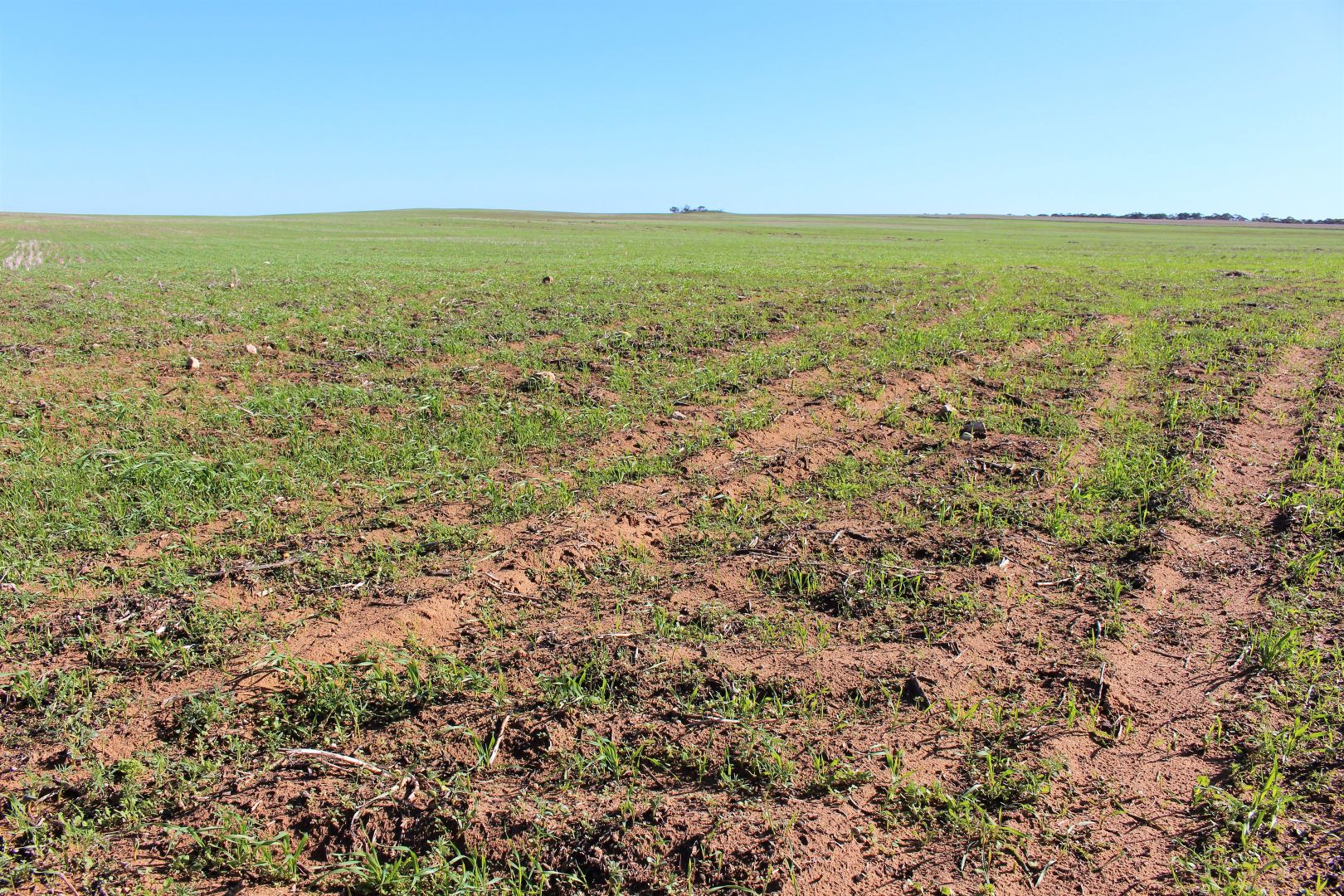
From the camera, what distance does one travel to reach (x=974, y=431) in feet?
23.7

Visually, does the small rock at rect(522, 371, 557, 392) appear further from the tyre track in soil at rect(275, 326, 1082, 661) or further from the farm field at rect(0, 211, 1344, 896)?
the tyre track in soil at rect(275, 326, 1082, 661)

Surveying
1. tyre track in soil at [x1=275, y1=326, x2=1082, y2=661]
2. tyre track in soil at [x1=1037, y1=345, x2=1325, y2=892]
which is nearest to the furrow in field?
tyre track in soil at [x1=1037, y1=345, x2=1325, y2=892]

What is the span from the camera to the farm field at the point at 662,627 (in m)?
2.73

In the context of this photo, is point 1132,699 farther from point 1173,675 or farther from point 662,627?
A: point 662,627

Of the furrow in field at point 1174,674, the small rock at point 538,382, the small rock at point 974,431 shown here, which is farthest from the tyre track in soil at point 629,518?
the small rock at point 538,382

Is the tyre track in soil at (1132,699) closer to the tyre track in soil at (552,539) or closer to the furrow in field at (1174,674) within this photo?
the furrow in field at (1174,674)

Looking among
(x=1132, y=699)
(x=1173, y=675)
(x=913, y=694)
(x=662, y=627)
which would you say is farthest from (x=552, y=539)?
(x=1173, y=675)

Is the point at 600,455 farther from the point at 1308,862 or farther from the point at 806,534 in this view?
the point at 1308,862

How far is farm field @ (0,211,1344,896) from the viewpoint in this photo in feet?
8.96

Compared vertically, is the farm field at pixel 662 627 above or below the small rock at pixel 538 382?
below

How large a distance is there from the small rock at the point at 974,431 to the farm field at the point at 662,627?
36 millimetres

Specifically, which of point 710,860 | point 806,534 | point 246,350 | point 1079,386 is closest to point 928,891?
point 710,860

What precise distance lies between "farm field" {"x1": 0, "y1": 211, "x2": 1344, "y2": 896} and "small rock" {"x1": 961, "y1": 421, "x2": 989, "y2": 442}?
4 centimetres

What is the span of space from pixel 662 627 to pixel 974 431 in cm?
443
